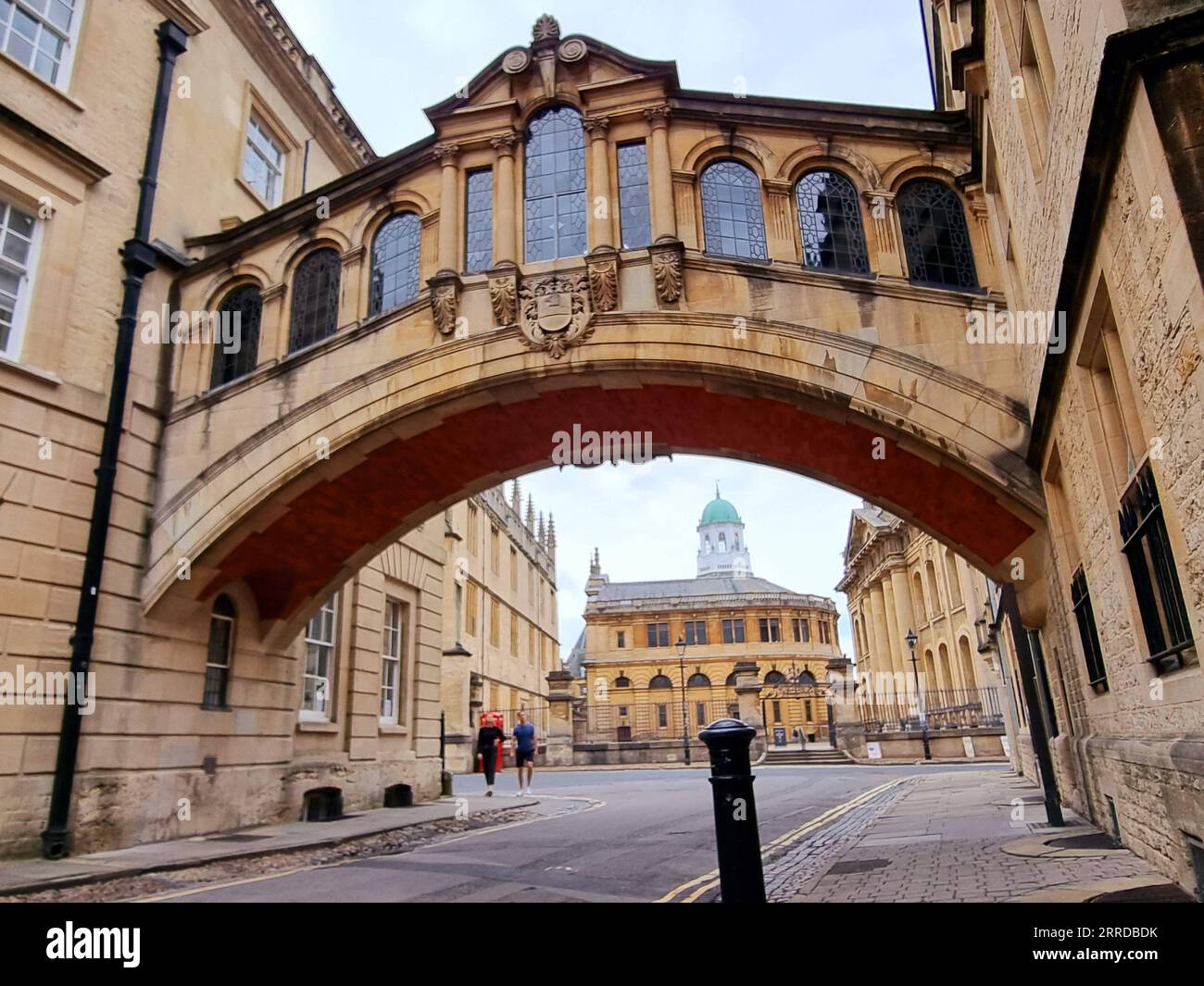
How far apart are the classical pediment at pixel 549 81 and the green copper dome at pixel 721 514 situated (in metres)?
91.4

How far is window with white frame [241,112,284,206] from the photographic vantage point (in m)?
15.7

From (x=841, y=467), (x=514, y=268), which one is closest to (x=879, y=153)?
(x=841, y=467)

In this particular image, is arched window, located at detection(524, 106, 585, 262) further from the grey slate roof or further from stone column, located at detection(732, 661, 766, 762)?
the grey slate roof

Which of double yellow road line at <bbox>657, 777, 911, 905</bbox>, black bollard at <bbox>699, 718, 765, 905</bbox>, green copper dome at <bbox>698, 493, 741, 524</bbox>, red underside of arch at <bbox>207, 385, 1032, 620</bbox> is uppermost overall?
green copper dome at <bbox>698, 493, 741, 524</bbox>

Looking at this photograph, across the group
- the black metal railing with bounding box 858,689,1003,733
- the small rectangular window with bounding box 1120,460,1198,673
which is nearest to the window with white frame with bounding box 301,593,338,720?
the small rectangular window with bounding box 1120,460,1198,673

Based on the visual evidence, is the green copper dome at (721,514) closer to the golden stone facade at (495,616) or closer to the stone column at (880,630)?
the golden stone facade at (495,616)

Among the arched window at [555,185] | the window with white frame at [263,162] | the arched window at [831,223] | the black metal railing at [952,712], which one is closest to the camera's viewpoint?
the arched window at [831,223]

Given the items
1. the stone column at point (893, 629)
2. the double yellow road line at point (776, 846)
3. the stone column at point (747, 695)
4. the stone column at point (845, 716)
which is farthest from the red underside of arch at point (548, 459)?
the stone column at point (893, 629)

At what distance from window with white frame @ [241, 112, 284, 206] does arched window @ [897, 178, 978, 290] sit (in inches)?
456

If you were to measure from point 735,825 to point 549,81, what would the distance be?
10.3m

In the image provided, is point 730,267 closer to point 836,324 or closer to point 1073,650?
point 836,324

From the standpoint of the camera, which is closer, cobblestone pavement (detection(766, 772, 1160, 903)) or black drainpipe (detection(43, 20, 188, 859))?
cobblestone pavement (detection(766, 772, 1160, 903))

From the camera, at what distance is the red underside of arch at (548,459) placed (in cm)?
1009

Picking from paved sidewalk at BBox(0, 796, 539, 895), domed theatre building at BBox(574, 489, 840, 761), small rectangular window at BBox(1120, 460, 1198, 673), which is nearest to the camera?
small rectangular window at BBox(1120, 460, 1198, 673)
